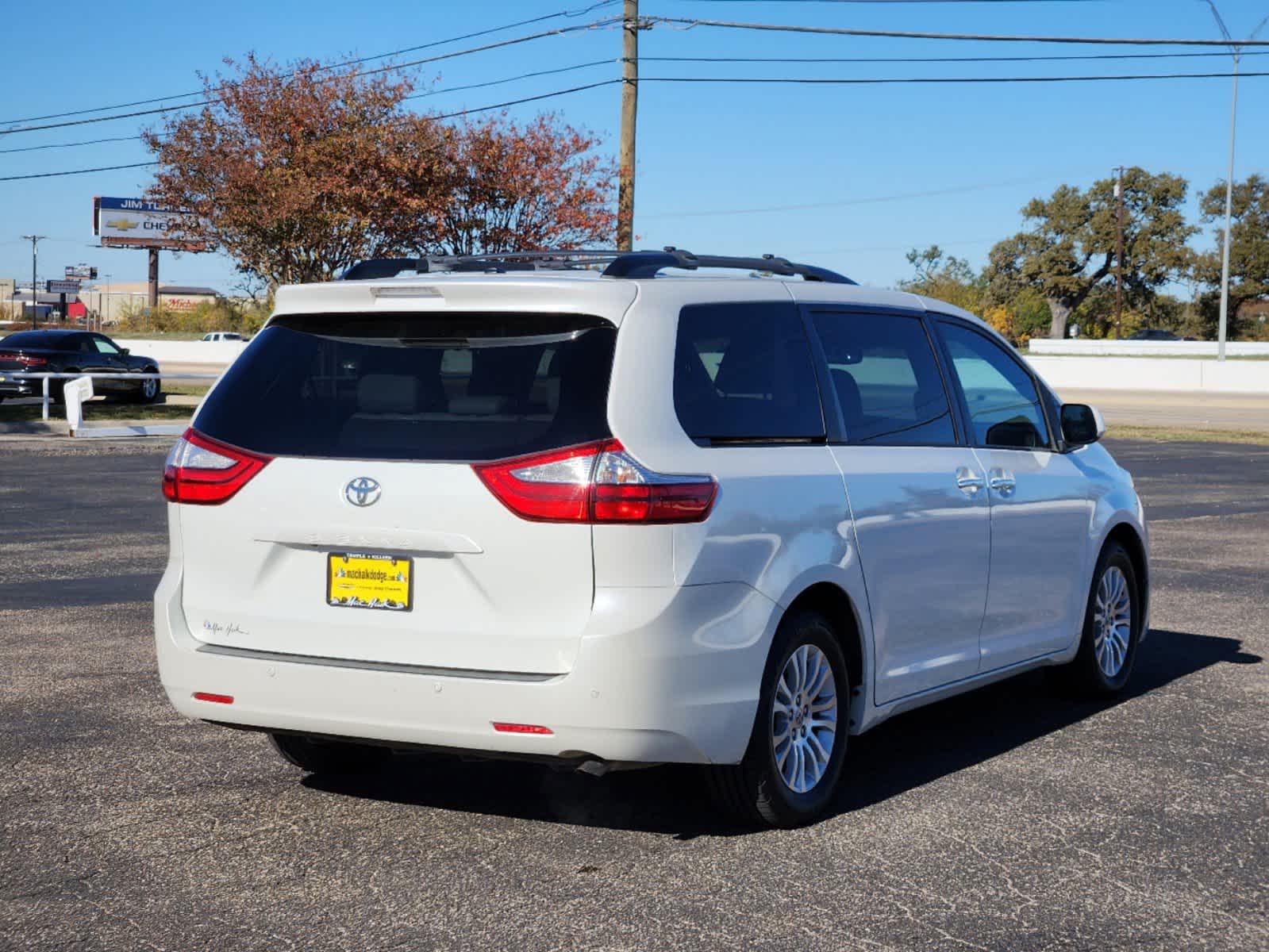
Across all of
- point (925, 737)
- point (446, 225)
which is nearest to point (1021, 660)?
point (925, 737)

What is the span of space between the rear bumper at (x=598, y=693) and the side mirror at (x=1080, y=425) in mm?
2845

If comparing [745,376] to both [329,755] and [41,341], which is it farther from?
[41,341]

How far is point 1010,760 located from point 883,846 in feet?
4.75

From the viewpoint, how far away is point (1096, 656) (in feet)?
25.7

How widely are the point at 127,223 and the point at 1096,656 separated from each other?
108867mm

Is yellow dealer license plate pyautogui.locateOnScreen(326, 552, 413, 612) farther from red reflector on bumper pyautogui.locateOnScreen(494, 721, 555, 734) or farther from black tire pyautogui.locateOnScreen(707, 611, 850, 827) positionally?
black tire pyautogui.locateOnScreen(707, 611, 850, 827)

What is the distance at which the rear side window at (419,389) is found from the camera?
5.11m

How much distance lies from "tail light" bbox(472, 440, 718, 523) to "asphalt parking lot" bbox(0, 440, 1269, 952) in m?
1.10

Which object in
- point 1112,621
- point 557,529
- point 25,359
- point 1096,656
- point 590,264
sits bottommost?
point 1096,656

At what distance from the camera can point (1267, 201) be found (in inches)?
3944

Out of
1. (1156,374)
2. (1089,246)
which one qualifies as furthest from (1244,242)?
(1156,374)

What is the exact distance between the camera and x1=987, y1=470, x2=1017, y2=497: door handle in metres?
6.84

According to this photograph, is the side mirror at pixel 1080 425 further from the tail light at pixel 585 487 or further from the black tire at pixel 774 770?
the tail light at pixel 585 487

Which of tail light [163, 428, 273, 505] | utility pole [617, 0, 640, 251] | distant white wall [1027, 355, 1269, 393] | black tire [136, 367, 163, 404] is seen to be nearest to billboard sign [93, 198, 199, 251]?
distant white wall [1027, 355, 1269, 393]
